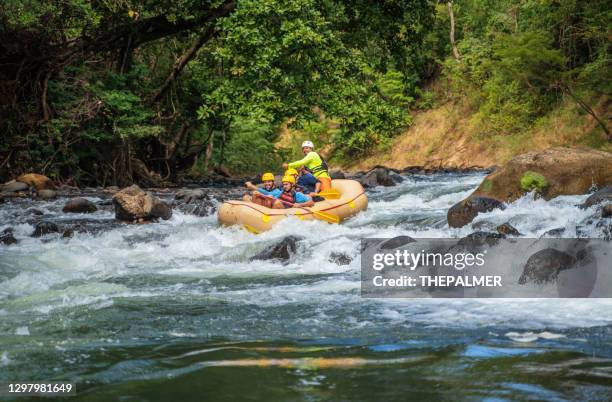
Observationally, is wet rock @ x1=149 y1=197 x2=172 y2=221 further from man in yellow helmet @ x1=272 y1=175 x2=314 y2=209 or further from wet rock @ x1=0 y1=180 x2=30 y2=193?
wet rock @ x1=0 y1=180 x2=30 y2=193

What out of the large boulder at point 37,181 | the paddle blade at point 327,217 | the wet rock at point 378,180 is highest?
the wet rock at point 378,180

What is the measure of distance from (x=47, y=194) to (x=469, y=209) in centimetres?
854

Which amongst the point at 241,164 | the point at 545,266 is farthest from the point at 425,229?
the point at 241,164

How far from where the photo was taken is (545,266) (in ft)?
21.7

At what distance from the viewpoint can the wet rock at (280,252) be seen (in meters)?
8.59

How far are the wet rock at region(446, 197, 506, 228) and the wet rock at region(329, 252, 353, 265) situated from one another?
2439mm

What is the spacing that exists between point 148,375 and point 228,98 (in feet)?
38.4

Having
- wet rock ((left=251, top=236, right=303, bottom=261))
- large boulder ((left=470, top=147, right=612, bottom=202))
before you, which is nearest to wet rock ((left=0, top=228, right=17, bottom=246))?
wet rock ((left=251, top=236, right=303, bottom=261))

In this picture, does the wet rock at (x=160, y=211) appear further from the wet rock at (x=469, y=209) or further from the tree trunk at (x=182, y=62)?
the tree trunk at (x=182, y=62)

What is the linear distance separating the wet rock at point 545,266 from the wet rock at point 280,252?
2.82 m

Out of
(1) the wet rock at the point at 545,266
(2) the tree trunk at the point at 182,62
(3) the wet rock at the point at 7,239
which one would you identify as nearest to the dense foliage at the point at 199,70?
(2) the tree trunk at the point at 182,62

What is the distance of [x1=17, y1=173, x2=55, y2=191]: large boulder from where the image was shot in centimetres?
1557

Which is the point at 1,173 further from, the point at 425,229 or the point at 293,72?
the point at 425,229

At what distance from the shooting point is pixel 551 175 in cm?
1085
